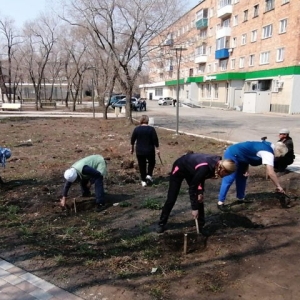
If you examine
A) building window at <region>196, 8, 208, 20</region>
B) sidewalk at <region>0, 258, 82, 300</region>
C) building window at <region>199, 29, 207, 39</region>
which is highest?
building window at <region>196, 8, 208, 20</region>

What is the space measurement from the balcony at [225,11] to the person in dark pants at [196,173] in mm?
42108

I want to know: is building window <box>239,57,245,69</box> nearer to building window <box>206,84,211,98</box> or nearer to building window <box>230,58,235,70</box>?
building window <box>230,58,235,70</box>

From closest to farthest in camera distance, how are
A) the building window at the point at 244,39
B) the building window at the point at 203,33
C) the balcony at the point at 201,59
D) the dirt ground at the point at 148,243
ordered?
the dirt ground at the point at 148,243, the building window at the point at 244,39, the balcony at the point at 201,59, the building window at the point at 203,33

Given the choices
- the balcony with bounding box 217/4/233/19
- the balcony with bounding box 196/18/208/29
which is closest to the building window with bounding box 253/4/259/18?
the balcony with bounding box 217/4/233/19

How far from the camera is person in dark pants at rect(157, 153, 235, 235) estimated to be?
131 inches

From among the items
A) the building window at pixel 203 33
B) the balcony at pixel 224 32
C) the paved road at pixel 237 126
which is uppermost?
the building window at pixel 203 33

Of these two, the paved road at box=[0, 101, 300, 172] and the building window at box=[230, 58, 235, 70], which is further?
the building window at box=[230, 58, 235, 70]

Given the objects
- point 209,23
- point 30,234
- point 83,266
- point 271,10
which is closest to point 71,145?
point 30,234

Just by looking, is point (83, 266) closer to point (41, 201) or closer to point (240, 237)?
point (240, 237)

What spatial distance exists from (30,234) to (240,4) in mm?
41329

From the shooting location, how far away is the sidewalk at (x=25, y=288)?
9.20ft

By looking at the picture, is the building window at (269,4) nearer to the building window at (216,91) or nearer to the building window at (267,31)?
the building window at (267,31)

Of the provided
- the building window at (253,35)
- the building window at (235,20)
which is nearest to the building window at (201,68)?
the building window at (235,20)

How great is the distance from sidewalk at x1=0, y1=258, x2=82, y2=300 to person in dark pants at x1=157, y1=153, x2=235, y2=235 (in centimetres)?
154
